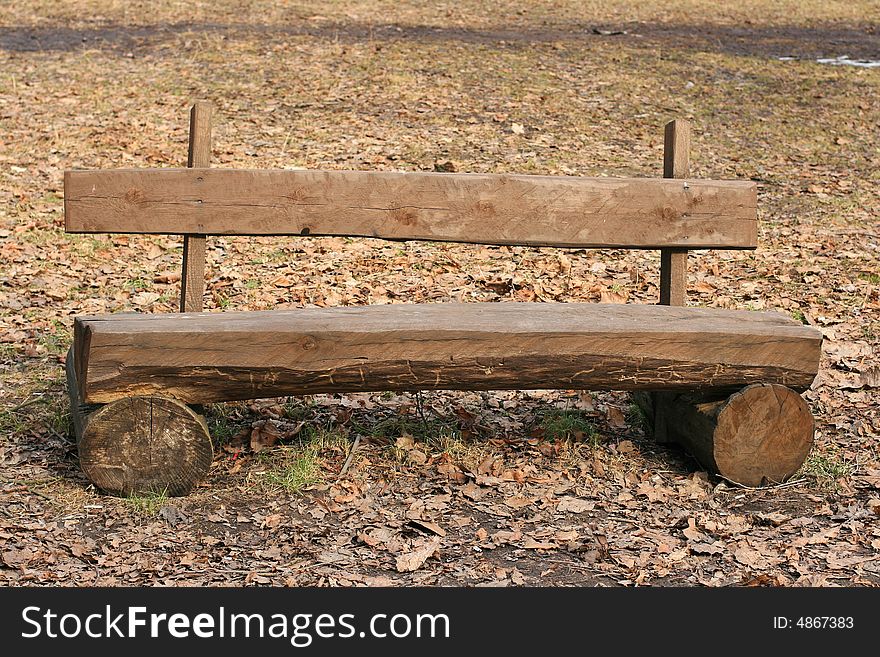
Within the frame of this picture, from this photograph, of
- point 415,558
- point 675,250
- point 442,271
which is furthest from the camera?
point 442,271

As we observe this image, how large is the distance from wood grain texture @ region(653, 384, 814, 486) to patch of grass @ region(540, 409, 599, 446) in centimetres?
65

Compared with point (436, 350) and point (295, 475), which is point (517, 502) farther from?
point (295, 475)

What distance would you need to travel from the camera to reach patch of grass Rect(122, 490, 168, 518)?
169 inches

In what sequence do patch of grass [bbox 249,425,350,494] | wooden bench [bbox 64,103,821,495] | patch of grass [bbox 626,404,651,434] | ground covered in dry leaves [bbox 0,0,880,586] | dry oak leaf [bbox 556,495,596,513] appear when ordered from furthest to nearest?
patch of grass [bbox 626,404,651,434]
patch of grass [bbox 249,425,350,494]
dry oak leaf [bbox 556,495,596,513]
wooden bench [bbox 64,103,821,495]
ground covered in dry leaves [bbox 0,0,880,586]

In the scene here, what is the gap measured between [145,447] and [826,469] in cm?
340

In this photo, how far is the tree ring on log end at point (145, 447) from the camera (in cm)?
428

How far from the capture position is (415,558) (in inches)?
157

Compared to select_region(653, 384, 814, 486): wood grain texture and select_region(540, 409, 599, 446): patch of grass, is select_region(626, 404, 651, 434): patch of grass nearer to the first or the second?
select_region(540, 409, 599, 446): patch of grass

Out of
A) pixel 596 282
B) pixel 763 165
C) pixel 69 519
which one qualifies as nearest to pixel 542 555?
pixel 69 519

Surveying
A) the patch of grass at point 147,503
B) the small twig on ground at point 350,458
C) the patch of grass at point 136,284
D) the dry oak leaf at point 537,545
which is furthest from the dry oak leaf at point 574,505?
the patch of grass at point 136,284

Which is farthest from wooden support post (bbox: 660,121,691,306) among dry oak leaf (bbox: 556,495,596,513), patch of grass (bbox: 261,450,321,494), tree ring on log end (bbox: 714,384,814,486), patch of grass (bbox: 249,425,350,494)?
patch of grass (bbox: 261,450,321,494)

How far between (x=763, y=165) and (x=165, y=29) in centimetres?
880

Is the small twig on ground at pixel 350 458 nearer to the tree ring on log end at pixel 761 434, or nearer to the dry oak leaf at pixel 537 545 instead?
the dry oak leaf at pixel 537 545

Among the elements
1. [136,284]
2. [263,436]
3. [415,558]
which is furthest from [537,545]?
[136,284]
